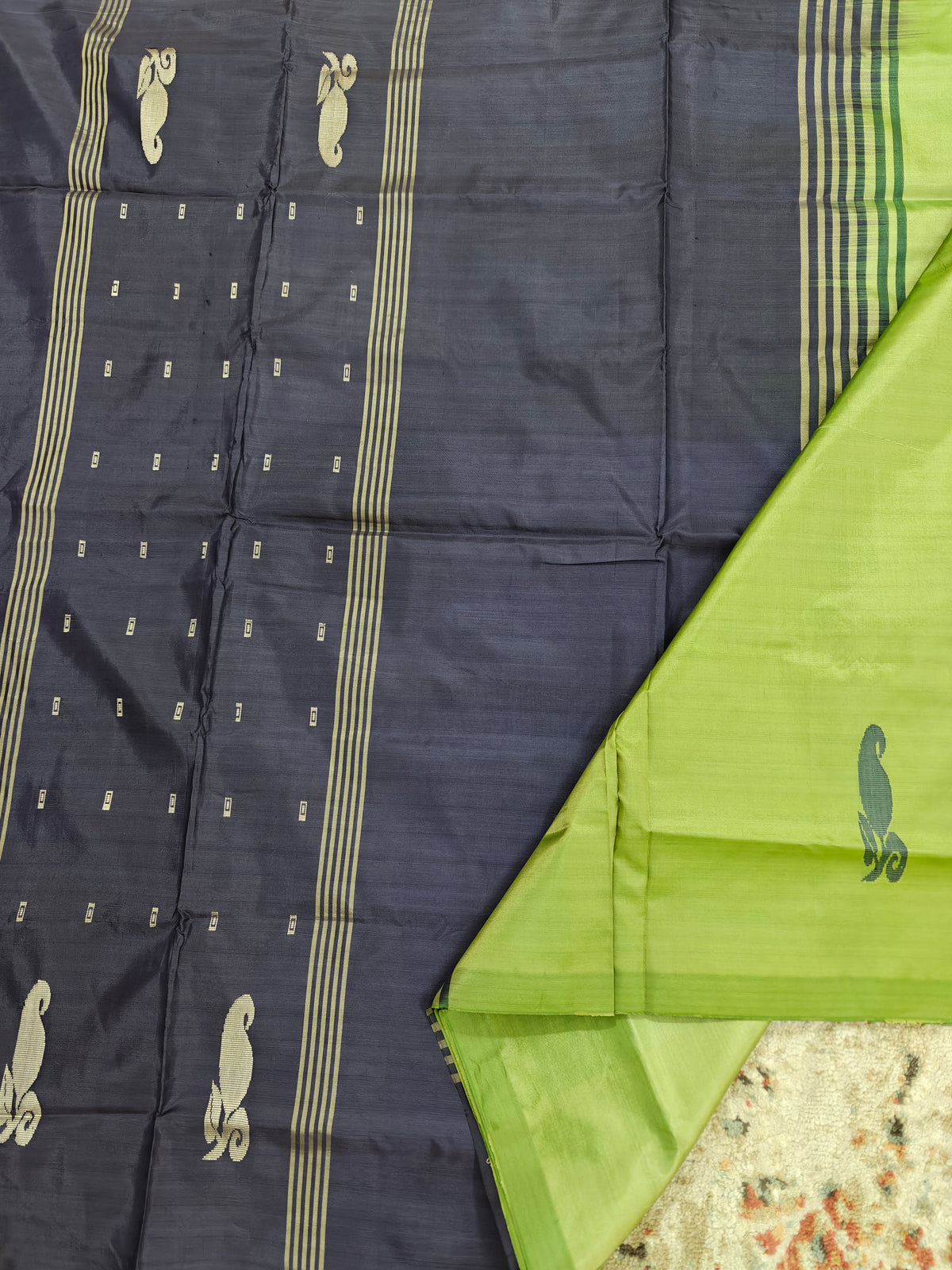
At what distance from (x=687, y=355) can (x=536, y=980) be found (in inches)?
32.5

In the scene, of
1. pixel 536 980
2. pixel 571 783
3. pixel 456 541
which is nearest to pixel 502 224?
pixel 456 541

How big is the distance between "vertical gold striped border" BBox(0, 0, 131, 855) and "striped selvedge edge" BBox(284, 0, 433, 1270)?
0.42 m

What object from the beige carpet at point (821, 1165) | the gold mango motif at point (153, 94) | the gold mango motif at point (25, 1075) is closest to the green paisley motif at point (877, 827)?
A: the beige carpet at point (821, 1165)

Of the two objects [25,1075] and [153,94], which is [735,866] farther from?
[153,94]

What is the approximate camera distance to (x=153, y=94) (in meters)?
1.38

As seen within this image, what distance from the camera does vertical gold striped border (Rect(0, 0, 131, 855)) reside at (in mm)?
1202

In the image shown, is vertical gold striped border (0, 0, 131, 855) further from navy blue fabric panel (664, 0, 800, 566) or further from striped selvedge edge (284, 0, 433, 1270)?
navy blue fabric panel (664, 0, 800, 566)

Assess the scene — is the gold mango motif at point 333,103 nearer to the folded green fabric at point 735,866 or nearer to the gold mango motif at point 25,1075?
the folded green fabric at point 735,866

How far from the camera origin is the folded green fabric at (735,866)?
1010mm

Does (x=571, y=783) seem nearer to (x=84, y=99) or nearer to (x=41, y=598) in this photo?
(x=41, y=598)

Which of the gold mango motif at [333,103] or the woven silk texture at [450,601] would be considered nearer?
the woven silk texture at [450,601]

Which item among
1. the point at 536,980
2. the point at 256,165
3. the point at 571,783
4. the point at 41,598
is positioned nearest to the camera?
the point at 536,980

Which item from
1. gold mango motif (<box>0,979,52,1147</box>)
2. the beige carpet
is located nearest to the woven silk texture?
gold mango motif (<box>0,979,52,1147</box>)

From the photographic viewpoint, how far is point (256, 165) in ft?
4.42
